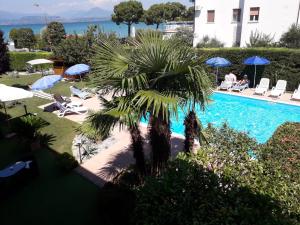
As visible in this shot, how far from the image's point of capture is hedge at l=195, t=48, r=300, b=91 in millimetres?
19078

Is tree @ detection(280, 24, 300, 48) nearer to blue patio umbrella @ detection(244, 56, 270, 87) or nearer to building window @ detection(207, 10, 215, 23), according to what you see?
blue patio umbrella @ detection(244, 56, 270, 87)

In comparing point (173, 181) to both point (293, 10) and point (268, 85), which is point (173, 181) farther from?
point (293, 10)

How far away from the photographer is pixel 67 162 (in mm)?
9820

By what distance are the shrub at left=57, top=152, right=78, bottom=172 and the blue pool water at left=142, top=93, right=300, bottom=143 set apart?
20.0 ft

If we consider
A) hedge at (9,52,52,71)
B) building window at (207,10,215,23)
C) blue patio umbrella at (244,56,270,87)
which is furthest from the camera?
hedge at (9,52,52,71)

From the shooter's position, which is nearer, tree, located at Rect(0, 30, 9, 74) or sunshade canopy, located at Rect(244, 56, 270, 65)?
sunshade canopy, located at Rect(244, 56, 270, 65)

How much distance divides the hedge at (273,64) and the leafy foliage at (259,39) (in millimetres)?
6487

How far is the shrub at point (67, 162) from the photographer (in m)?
9.74

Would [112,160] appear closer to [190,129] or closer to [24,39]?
[190,129]

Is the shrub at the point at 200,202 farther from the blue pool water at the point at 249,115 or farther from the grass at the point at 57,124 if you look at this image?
the blue pool water at the point at 249,115

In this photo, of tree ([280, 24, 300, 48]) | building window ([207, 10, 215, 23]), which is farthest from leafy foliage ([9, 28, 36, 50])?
tree ([280, 24, 300, 48])

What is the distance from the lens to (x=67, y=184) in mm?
8969

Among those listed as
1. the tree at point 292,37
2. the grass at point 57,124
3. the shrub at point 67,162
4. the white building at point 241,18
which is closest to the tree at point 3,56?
the grass at point 57,124

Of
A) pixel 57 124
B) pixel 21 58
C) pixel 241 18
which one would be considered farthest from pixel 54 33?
pixel 57 124
